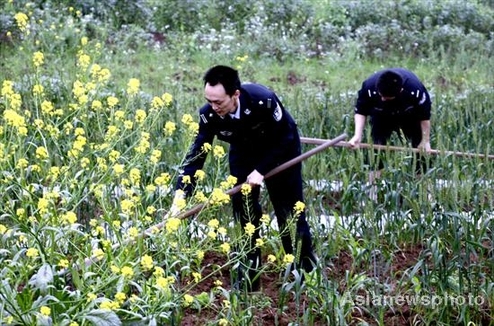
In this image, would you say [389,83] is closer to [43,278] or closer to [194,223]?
[194,223]

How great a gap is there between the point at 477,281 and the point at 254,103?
1.69 metres

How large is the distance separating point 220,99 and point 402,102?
2.82 meters

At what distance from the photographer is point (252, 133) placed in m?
6.36

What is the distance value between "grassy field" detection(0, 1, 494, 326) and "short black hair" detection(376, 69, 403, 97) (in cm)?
46

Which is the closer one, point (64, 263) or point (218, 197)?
point (64, 263)

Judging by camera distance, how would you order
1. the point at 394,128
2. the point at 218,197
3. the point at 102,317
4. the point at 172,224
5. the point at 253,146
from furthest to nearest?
1. the point at 394,128
2. the point at 253,146
3. the point at 218,197
4. the point at 172,224
5. the point at 102,317

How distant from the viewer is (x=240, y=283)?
617cm

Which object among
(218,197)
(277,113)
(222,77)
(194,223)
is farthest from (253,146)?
(218,197)

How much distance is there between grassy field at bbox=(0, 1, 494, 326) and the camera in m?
4.82

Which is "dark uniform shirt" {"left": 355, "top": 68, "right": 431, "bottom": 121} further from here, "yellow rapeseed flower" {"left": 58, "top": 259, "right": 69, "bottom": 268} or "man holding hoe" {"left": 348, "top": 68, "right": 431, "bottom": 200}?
"yellow rapeseed flower" {"left": 58, "top": 259, "right": 69, "bottom": 268}

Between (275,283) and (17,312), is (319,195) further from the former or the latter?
(17,312)

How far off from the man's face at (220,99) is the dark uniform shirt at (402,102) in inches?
99.2

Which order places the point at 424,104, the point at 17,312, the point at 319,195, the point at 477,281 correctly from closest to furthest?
1. the point at 17,312
2. the point at 477,281
3. the point at 319,195
4. the point at 424,104

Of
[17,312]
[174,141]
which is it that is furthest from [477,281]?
[174,141]
